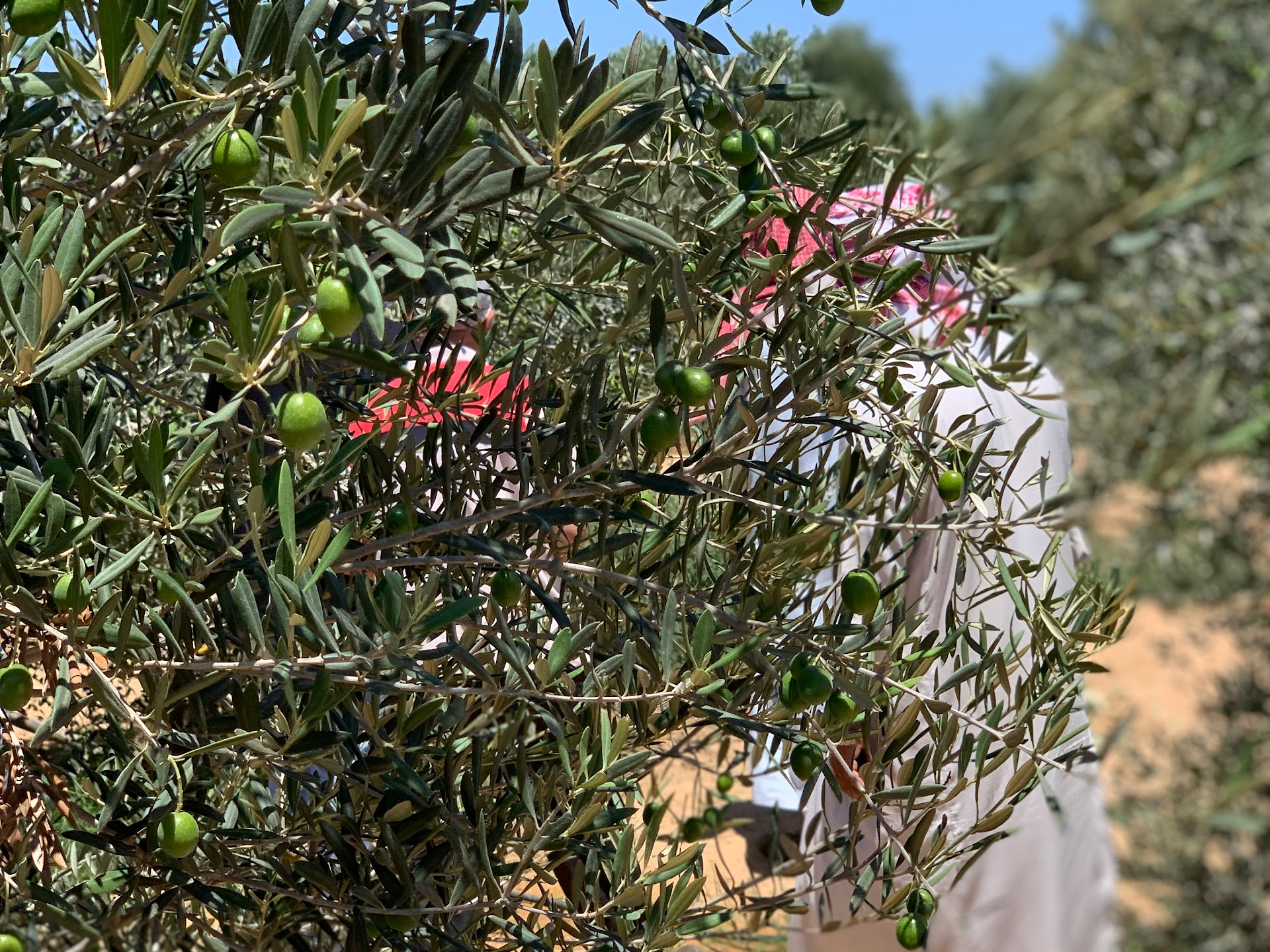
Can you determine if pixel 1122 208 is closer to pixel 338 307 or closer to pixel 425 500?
pixel 338 307

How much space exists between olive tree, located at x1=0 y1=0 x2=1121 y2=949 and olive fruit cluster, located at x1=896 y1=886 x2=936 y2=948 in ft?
0.04

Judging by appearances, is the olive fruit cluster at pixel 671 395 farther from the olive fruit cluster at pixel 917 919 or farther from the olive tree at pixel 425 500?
the olive fruit cluster at pixel 917 919

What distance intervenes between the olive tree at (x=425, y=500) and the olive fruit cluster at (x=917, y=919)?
0.04ft

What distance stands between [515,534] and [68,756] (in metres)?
0.64

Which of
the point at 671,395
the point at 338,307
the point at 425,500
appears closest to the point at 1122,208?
the point at 338,307

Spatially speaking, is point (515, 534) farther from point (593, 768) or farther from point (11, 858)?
point (11, 858)

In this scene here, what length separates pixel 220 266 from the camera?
3.20 feet

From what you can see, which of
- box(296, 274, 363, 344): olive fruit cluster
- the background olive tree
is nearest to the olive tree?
box(296, 274, 363, 344): olive fruit cluster

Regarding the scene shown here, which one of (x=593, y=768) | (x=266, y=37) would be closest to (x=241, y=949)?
(x=593, y=768)

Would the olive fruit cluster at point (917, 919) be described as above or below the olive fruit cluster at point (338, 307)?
below

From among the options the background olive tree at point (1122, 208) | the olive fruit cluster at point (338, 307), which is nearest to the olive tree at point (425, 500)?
the olive fruit cluster at point (338, 307)

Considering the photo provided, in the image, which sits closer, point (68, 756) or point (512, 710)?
point (512, 710)

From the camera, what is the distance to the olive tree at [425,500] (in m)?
0.75

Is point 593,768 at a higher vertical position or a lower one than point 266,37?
lower
